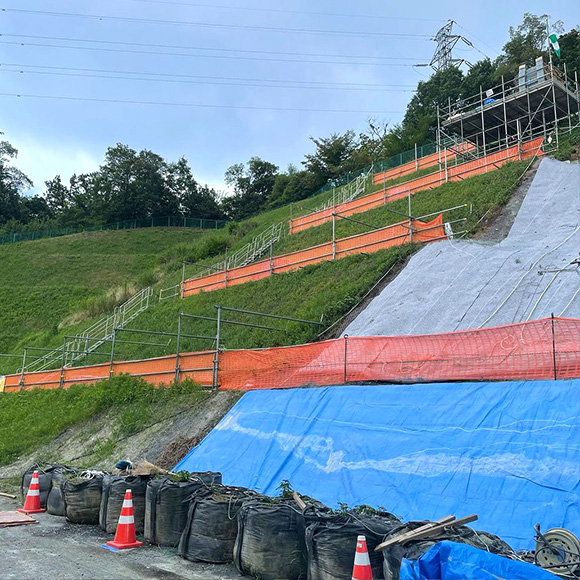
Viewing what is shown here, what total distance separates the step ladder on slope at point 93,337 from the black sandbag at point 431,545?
880 inches

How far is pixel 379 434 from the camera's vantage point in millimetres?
9289

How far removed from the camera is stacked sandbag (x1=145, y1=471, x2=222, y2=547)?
7.55 metres

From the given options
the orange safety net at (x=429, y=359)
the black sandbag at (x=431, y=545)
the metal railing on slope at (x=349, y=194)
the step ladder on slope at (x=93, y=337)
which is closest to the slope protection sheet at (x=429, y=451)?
the orange safety net at (x=429, y=359)

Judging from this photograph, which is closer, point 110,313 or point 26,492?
point 26,492

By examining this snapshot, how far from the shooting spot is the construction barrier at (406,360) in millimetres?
9414

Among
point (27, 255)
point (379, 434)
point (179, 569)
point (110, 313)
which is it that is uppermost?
point (27, 255)

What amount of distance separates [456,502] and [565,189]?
18632 mm

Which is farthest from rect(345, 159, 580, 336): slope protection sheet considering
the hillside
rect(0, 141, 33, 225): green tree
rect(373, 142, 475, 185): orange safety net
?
rect(0, 141, 33, 225): green tree

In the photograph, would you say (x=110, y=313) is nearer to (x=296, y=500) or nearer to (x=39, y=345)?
(x=39, y=345)

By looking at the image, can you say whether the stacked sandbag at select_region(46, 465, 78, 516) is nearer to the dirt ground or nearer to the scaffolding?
the dirt ground

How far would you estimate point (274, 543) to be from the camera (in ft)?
20.4

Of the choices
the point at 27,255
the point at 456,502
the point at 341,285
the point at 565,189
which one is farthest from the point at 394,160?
the point at 456,502

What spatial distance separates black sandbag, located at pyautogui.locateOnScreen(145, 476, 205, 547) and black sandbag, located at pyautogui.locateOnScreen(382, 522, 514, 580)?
335 cm

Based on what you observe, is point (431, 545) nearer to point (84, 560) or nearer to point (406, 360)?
point (84, 560)
